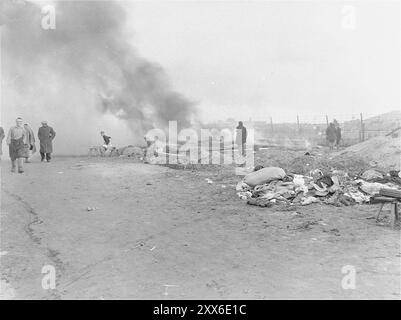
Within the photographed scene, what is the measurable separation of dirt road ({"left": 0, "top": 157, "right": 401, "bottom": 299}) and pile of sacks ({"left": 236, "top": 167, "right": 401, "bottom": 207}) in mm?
376

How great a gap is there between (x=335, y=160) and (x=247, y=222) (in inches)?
269

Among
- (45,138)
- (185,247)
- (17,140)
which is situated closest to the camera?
(185,247)

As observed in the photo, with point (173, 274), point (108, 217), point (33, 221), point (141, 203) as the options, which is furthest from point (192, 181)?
Answer: point (173, 274)

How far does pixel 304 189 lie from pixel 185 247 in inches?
164

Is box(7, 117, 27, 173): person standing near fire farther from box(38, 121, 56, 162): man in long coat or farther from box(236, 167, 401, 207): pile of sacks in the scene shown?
box(236, 167, 401, 207): pile of sacks

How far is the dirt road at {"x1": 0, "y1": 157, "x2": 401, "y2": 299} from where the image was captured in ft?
15.1

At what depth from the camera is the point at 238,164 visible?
51.2ft

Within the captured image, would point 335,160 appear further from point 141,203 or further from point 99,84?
point 99,84

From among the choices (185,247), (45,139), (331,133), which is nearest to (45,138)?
(45,139)

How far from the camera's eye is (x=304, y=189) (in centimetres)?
934

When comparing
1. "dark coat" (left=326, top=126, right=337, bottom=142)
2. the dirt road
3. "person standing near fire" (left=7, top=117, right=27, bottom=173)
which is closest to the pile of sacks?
the dirt road

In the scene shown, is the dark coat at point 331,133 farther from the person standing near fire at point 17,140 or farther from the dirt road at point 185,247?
the person standing near fire at point 17,140

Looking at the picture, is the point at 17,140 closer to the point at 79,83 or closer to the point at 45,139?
the point at 45,139

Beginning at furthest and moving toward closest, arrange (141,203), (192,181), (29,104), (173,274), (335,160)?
(29,104) < (335,160) < (192,181) < (141,203) < (173,274)
